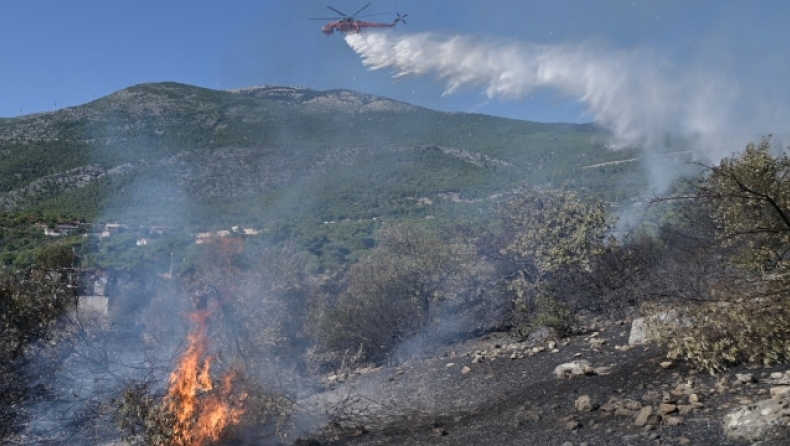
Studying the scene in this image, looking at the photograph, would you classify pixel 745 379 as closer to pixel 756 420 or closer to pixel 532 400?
pixel 756 420

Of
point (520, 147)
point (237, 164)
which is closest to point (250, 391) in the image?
point (237, 164)

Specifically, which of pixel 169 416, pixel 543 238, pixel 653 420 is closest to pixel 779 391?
pixel 653 420

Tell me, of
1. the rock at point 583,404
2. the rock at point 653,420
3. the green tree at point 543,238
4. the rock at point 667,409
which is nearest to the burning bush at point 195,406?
the rock at point 583,404

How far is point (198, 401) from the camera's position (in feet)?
32.4

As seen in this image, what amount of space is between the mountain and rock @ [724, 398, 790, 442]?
33495 millimetres

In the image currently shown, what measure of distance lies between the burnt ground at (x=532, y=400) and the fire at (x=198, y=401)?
1311mm

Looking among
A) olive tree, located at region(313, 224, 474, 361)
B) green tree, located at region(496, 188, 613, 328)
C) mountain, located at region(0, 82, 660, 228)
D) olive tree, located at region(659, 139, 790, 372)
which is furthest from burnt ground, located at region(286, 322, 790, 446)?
mountain, located at region(0, 82, 660, 228)

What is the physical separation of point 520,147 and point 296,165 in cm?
2558

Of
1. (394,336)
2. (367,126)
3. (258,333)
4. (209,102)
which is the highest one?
(209,102)

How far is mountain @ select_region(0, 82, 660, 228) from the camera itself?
48.8 m

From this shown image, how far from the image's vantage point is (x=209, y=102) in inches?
3073

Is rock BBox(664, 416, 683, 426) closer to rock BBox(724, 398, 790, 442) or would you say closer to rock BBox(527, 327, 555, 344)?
rock BBox(724, 398, 790, 442)

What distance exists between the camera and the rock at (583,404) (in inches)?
349

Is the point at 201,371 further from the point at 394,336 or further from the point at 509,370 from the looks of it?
the point at 394,336
